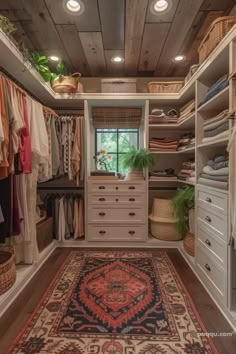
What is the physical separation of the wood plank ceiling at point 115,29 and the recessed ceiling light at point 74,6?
4cm

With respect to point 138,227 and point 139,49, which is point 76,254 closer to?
point 138,227

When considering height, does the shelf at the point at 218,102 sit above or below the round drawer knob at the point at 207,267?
above

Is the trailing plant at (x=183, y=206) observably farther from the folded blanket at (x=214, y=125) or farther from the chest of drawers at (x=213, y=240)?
the folded blanket at (x=214, y=125)

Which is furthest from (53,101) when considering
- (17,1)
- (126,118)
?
(17,1)

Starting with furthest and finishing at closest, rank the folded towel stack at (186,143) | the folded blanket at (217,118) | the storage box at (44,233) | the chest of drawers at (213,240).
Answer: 1. the folded towel stack at (186,143)
2. the storage box at (44,233)
3. the folded blanket at (217,118)
4. the chest of drawers at (213,240)

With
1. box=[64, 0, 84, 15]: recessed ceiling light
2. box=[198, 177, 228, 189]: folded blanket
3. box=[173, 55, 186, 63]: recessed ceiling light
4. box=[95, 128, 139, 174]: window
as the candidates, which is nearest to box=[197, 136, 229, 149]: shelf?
box=[198, 177, 228, 189]: folded blanket

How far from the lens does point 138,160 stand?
2.85 m

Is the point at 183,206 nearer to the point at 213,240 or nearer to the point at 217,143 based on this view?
the point at 213,240

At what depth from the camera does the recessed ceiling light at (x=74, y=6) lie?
181 cm

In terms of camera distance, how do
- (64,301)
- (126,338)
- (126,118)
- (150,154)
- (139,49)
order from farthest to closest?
(126,118)
(150,154)
(139,49)
(64,301)
(126,338)

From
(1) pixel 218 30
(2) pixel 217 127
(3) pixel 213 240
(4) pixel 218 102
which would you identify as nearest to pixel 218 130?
(2) pixel 217 127

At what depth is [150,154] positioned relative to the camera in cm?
290

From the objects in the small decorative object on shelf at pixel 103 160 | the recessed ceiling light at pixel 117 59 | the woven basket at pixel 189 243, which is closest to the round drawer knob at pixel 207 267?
the woven basket at pixel 189 243

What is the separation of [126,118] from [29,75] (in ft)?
4.86
